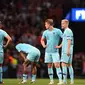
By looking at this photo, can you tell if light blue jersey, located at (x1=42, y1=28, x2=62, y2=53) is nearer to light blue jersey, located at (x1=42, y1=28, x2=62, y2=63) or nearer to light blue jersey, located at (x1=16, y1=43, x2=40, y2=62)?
light blue jersey, located at (x1=42, y1=28, x2=62, y2=63)

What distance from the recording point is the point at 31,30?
26.1 metres

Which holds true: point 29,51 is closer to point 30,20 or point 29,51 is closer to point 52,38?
point 52,38

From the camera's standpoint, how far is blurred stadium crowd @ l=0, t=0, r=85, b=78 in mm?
24000

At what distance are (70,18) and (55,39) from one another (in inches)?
346

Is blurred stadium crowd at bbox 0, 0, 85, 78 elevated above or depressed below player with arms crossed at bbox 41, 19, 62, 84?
above

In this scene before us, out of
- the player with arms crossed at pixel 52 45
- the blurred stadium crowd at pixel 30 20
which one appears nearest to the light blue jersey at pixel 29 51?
the player with arms crossed at pixel 52 45

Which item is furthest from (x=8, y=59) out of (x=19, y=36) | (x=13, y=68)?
(x=19, y=36)

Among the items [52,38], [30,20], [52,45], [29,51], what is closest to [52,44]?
[52,45]

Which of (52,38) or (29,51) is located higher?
(52,38)

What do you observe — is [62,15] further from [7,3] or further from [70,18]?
[7,3]

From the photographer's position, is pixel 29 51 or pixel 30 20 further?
pixel 30 20

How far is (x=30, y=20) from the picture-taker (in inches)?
1068

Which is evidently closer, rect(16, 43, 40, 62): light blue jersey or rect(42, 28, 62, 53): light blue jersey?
rect(42, 28, 62, 53): light blue jersey

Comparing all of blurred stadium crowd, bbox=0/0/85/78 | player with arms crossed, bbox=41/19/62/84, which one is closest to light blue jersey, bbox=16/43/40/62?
player with arms crossed, bbox=41/19/62/84
